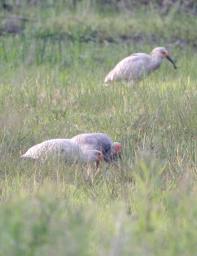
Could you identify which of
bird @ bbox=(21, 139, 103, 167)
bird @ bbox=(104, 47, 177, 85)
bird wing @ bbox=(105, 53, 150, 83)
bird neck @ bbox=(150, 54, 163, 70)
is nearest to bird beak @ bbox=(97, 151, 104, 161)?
bird @ bbox=(21, 139, 103, 167)

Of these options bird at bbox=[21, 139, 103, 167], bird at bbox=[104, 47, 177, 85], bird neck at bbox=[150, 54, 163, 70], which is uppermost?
bird at bbox=[21, 139, 103, 167]

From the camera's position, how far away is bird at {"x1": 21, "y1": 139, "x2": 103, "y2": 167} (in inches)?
311

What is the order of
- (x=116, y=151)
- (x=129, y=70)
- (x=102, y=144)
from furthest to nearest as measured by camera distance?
(x=129, y=70) < (x=102, y=144) < (x=116, y=151)

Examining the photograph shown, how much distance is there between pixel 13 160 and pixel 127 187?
1.27 m

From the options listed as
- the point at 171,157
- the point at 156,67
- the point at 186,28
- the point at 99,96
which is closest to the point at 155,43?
the point at 186,28

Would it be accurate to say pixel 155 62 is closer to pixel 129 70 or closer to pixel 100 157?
pixel 129 70

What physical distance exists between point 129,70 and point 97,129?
262 centimetres

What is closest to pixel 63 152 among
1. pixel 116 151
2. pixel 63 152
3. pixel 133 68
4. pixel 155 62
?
pixel 63 152

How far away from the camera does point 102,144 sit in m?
8.63

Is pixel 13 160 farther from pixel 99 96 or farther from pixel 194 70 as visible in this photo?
pixel 194 70

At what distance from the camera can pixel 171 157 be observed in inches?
324

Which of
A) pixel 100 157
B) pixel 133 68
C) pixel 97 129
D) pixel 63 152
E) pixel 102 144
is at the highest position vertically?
pixel 63 152

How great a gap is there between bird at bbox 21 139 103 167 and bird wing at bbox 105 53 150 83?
3698 mm

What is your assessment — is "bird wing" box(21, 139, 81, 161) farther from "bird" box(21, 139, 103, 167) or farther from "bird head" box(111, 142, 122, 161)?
"bird head" box(111, 142, 122, 161)
